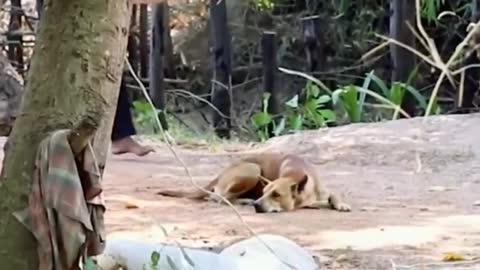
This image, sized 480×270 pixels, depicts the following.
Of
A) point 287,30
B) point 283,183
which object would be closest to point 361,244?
point 283,183

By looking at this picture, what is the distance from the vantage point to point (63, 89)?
203cm

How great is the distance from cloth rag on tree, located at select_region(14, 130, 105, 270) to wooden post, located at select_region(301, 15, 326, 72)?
8.52 m

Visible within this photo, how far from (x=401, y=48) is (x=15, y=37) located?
3709 millimetres

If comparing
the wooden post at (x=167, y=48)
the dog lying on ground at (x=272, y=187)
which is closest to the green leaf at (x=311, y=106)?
the wooden post at (x=167, y=48)

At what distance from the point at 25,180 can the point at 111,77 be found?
0.84 feet

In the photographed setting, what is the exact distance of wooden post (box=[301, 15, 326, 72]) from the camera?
10.5 metres

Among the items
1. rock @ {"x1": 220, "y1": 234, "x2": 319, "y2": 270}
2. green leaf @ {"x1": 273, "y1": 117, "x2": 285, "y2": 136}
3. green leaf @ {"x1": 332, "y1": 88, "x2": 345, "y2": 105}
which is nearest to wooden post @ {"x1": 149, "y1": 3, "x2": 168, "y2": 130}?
green leaf @ {"x1": 273, "y1": 117, "x2": 285, "y2": 136}

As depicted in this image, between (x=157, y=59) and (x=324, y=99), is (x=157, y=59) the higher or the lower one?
the higher one

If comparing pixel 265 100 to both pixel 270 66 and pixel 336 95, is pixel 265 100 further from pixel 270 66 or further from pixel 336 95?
pixel 336 95

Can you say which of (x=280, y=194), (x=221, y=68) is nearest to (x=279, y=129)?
(x=221, y=68)

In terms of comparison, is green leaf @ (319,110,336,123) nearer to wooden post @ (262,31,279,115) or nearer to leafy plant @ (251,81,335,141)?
leafy plant @ (251,81,335,141)

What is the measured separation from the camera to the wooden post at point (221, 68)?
32.1ft

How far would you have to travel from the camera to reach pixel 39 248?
6.45 feet

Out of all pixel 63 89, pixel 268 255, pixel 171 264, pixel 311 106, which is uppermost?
pixel 63 89
